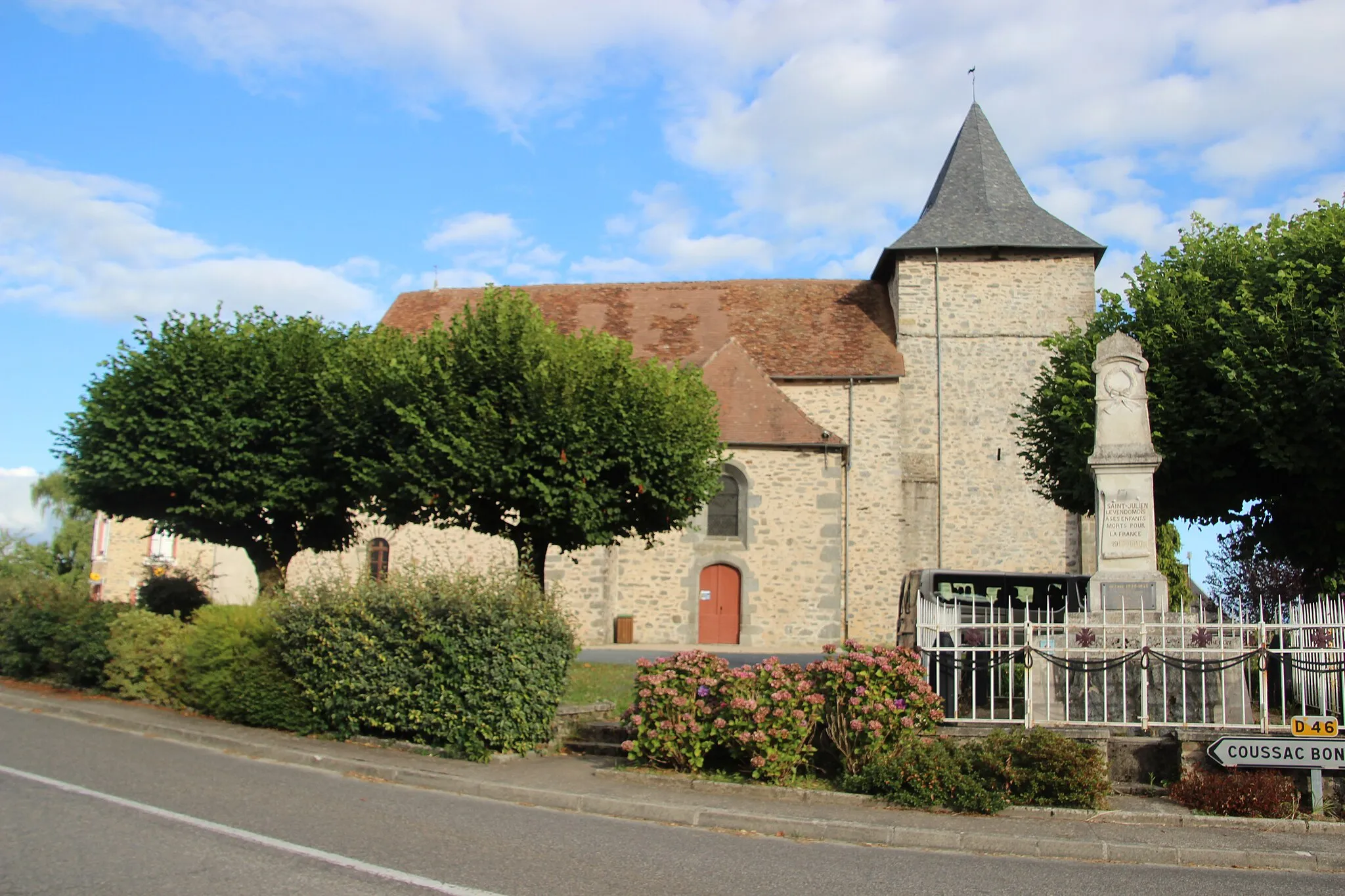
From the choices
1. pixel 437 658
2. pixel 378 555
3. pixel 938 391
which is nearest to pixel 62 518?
pixel 378 555

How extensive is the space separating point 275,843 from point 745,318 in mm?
22392

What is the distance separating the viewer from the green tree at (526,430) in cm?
1539

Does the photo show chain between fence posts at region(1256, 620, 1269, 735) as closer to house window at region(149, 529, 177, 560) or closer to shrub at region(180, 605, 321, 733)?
shrub at region(180, 605, 321, 733)

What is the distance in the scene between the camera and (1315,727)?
305 inches

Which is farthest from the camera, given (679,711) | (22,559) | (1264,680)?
(22,559)

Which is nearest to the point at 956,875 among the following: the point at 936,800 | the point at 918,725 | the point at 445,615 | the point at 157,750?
the point at 936,800

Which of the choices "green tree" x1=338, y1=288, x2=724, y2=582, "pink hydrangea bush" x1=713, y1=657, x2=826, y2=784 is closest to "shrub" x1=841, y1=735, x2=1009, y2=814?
"pink hydrangea bush" x1=713, y1=657, x2=826, y2=784

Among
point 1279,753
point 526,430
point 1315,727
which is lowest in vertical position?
point 1279,753

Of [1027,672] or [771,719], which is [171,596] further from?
[1027,672]

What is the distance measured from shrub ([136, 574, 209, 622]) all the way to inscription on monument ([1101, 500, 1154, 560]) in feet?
43.7

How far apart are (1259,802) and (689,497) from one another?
1006 cm

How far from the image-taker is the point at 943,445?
83.7 ft

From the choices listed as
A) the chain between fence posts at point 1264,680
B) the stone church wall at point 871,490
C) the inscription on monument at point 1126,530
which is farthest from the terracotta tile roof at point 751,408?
the chain between fence posts at point 1264,680

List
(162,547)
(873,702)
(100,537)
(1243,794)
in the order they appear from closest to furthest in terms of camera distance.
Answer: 1. (1243,794)
2. (873,702)
3. (162,547)
4. (100,537)
